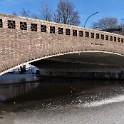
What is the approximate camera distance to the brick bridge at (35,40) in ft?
64.8

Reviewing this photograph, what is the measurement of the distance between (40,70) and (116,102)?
36.8 m

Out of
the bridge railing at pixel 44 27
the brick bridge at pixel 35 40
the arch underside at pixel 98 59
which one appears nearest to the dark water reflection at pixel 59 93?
the arch underside at pixel 98 59

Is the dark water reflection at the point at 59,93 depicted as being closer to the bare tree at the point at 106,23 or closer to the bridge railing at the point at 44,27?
the bridge railing at the point at 44,27

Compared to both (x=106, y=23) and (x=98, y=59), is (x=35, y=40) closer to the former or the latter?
(x=98, y=59)

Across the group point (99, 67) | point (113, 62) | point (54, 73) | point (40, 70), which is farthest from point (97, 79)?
point (40, 70)

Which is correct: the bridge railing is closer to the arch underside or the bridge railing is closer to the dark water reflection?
the arch underside

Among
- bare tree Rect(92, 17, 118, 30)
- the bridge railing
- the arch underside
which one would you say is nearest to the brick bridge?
the bridge railing

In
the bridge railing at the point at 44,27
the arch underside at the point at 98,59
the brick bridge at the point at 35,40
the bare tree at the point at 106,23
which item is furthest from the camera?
the bare tree at the point at 106,23

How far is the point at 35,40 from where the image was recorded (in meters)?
22.7

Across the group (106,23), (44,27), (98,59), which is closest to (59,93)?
(44,27)

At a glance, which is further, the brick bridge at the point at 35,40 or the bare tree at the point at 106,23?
the bare tree at the point at 106,23

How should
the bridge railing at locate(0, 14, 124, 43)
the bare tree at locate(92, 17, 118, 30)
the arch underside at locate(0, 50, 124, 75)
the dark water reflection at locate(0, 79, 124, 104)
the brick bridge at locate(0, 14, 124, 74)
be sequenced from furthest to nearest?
the bare tree at locate(92, 17, 118, 30), the arch underside at locate(0, 50, 124, 75), the dark water reflection at locate(0, 79, 124, 104), the bridge railing at locate(0, 14, 124, 43), the brick bridge at locate(0, 14, 124, 74)

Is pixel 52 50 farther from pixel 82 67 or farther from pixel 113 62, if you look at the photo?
pixel 82 67

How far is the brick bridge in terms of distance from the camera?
19.8m
